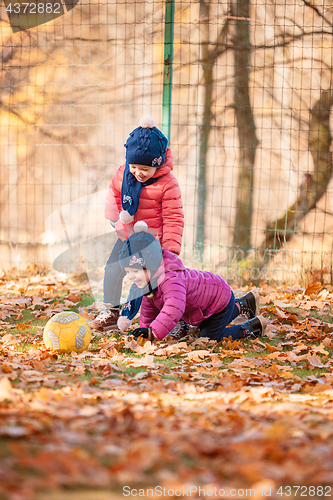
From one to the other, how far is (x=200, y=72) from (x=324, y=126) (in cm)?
190

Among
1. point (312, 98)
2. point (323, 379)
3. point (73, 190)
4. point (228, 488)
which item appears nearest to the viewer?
point (228, 488)

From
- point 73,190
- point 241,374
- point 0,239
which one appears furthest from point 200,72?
point 241,374

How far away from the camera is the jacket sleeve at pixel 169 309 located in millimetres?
3750

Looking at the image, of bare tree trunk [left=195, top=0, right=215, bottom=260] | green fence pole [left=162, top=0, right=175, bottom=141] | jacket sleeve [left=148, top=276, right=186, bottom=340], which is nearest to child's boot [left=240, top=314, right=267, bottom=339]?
jacket sleeve [left=148, top=276, right=186, bottom=340]

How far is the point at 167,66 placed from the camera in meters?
6.48

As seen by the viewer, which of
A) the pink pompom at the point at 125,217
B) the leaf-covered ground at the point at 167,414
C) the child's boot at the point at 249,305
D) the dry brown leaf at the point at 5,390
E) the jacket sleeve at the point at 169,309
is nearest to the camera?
the leaf-covered ground at the point at 167,414

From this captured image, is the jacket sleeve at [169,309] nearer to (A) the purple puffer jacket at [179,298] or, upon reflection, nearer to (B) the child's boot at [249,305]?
(A) the purple puffer jacket at [179,298]

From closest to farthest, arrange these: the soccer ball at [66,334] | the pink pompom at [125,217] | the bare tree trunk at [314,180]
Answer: the soccer ball at [66,334], the pink pompom at [125,217], the bare tree trunk at [314,180]

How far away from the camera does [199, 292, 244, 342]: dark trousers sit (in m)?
4.12

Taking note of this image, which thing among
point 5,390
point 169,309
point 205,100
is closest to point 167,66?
point 205,100

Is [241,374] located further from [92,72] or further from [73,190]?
[92,72]

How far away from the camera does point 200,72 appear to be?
22.1 ft

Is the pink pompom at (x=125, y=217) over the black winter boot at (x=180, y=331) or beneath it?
over

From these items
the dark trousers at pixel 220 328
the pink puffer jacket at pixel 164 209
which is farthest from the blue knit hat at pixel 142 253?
the dark trousers at pixel 220 328
